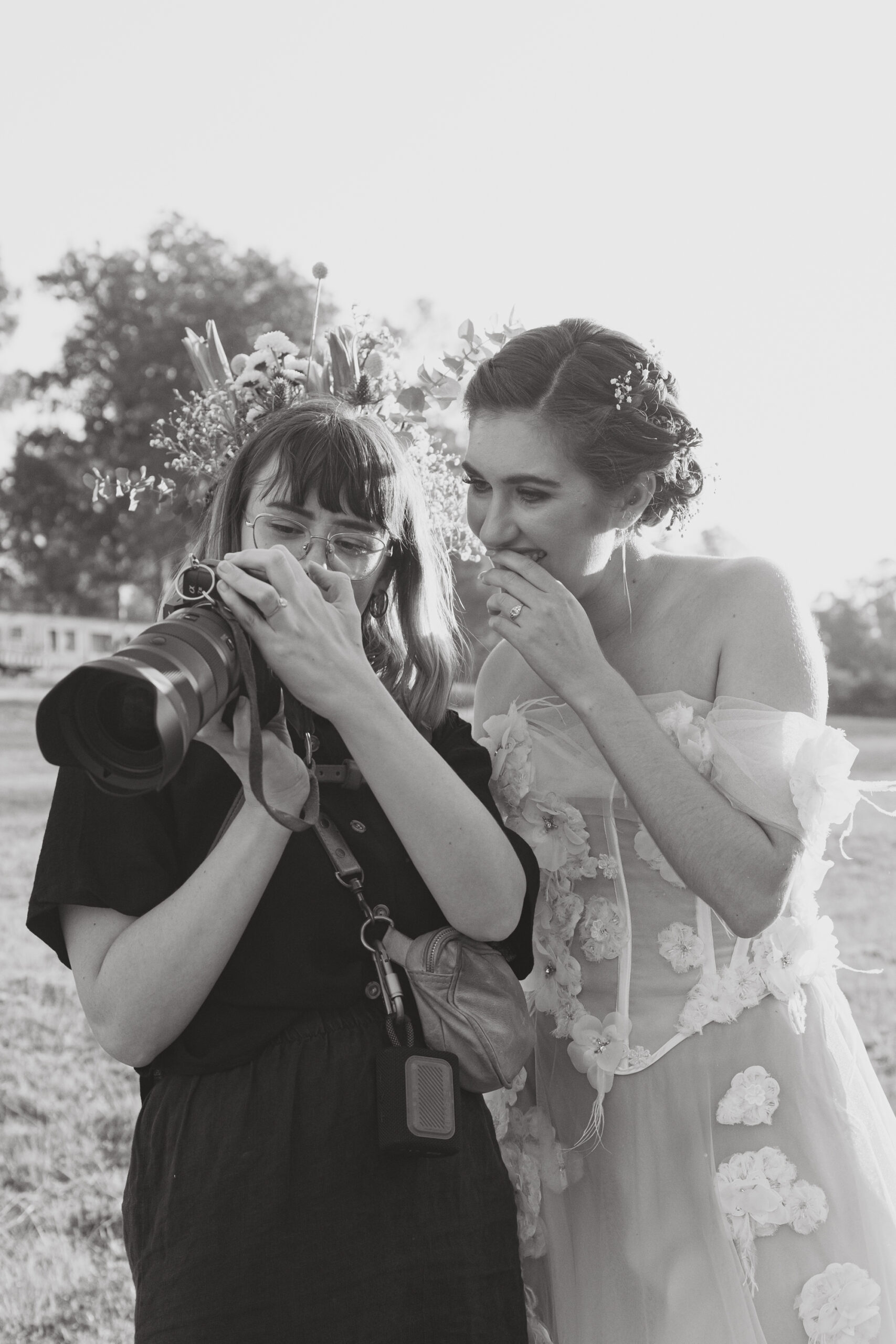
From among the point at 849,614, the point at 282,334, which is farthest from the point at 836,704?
the point at 282,334

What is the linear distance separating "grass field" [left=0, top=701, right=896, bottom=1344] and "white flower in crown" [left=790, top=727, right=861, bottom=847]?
2.75 m

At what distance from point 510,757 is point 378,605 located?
0.42 m

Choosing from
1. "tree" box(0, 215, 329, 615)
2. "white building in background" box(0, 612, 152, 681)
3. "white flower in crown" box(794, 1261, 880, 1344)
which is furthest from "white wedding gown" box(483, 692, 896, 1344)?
"white building in background" box(0, 612, 152, 681)

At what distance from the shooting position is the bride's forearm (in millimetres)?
2156

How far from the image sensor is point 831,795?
222cm

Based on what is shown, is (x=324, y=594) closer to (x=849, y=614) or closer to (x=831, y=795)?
(x=831, y=795)

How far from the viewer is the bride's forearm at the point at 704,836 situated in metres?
2.16

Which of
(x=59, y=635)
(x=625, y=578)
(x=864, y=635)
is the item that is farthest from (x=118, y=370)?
(x=625, y=578)

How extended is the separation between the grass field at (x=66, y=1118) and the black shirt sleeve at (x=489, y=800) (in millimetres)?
2345

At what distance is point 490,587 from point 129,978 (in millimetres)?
1141

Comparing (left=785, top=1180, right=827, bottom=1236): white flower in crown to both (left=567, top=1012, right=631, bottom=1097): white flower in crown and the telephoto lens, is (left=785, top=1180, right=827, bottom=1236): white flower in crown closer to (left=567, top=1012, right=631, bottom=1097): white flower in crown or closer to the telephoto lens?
(left=567, top=1012, right=631, bottom=1097): white flower in crown

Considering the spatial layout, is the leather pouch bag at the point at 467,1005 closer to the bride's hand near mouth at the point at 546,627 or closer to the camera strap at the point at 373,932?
the camera strap at the point at 373,932

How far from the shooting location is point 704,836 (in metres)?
2.16

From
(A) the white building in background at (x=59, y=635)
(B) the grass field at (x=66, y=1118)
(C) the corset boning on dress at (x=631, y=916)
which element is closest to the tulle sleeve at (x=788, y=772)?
(C) the corset boning on dress at (x=631, y=916)
